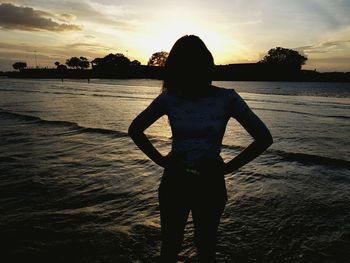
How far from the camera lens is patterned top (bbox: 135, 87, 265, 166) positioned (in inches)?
76.0

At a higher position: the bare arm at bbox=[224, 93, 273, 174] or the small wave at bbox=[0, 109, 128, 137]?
the bare arm at bbox=[224, 93, 273, 174]

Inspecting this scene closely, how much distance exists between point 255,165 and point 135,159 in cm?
332

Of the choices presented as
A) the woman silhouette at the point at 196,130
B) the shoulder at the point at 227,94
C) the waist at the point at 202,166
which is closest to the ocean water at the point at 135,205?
the woman silhouette at the point at 196,130

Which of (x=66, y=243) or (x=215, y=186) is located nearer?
(x=215, y=186)

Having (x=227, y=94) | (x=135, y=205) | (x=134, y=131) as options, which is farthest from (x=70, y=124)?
(x=227, y=94)

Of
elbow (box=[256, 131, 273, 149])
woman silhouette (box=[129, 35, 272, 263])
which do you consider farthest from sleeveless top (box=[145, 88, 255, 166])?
elbow (box=[256, 131, 273, 149])

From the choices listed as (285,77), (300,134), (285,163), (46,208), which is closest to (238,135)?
(300,134)

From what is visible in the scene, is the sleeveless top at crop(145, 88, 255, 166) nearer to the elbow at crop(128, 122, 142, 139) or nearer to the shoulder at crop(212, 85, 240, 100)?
the shoulder at crop(212, 85, 240, 100)

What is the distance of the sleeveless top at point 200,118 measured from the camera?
1932 mm

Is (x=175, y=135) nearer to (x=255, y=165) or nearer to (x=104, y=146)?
(x=255, y=165)

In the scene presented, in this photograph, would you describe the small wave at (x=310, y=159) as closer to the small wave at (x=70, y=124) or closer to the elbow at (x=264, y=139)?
the small wave at (x=70, y=124)

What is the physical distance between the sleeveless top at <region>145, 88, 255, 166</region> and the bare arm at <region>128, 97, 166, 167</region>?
0.04 m

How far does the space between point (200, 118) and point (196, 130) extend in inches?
3.3

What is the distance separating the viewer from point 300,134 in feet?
44.3
